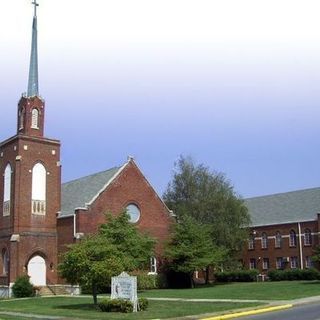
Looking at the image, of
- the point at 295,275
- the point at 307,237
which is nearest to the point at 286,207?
the point at 307,237

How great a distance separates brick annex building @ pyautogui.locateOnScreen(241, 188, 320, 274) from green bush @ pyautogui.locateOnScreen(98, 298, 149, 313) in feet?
147

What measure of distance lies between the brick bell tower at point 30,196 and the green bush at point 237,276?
2081 cm

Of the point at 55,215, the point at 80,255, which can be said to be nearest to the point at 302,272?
the point at 55,215

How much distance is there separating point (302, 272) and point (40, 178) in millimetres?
27854

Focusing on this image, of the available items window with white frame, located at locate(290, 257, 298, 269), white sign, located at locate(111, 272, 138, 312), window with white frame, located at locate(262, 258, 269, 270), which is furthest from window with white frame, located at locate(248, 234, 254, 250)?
white sign, located at locate(111, 272, 138, 312)

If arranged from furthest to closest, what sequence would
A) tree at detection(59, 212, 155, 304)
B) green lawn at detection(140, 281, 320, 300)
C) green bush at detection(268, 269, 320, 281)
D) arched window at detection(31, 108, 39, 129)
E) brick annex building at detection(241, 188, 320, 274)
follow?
brick annex building at detection(241, 188, 320, 274)
green bush at detection(268, 269, 320, 281)
arched window at detection(31, 108, 39, 129)
green lawn at detection(140, 281, 320, 300)
tree at detection(59, 212, 155, 304)

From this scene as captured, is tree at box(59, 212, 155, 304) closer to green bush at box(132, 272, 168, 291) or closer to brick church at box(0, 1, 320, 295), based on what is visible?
green bush at box(132, 272, 168, 291)

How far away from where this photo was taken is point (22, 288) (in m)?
45.7

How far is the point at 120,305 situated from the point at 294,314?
790cm

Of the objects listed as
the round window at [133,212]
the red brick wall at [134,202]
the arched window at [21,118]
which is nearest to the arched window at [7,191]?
the arched window at [21,118]

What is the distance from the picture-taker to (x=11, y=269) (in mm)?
47781

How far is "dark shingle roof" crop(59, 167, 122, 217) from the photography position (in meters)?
51.1

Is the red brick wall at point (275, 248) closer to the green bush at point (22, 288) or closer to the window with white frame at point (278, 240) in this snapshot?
the window with white frame at point (278, 240)

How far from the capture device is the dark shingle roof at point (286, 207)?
72062mm
